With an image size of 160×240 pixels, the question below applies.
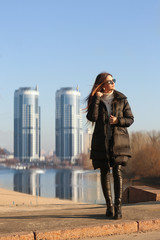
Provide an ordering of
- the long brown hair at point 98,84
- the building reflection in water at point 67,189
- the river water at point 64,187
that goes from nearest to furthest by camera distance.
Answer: the long brown hair at point 98,84 → the building reflection in water at point 67,189 → the river water at point 64,187

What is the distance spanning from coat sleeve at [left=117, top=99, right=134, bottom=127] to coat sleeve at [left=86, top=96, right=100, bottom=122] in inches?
12.1

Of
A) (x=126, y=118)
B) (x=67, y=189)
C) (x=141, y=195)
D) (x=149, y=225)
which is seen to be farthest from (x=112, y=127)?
(x=67, y=189)

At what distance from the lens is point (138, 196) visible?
9.78 metres

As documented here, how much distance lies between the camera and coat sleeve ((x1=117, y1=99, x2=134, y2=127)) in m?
4.46

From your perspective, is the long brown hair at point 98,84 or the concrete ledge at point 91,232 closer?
the concrete ledge at point 91,232

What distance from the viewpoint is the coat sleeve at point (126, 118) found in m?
4.46

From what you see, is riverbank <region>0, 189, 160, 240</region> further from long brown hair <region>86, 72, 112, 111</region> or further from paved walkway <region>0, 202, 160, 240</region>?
long brown hair <region>86, 72, 112, 111</region>

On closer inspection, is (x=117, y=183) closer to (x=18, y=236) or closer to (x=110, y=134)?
(x=110, y=134)

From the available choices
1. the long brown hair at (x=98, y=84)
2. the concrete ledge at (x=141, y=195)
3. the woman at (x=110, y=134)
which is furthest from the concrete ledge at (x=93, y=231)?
the concrete ledge at (x=141, y=195)

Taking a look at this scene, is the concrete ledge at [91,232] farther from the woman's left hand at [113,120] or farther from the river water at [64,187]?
the river water at [64,187]

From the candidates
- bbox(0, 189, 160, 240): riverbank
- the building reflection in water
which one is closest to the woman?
bbox(0, 189, 160, 240): riverbank

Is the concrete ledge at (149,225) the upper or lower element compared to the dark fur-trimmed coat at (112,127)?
lower

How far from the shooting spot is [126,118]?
455 centimetres

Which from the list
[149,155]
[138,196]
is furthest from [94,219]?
[149,155]
